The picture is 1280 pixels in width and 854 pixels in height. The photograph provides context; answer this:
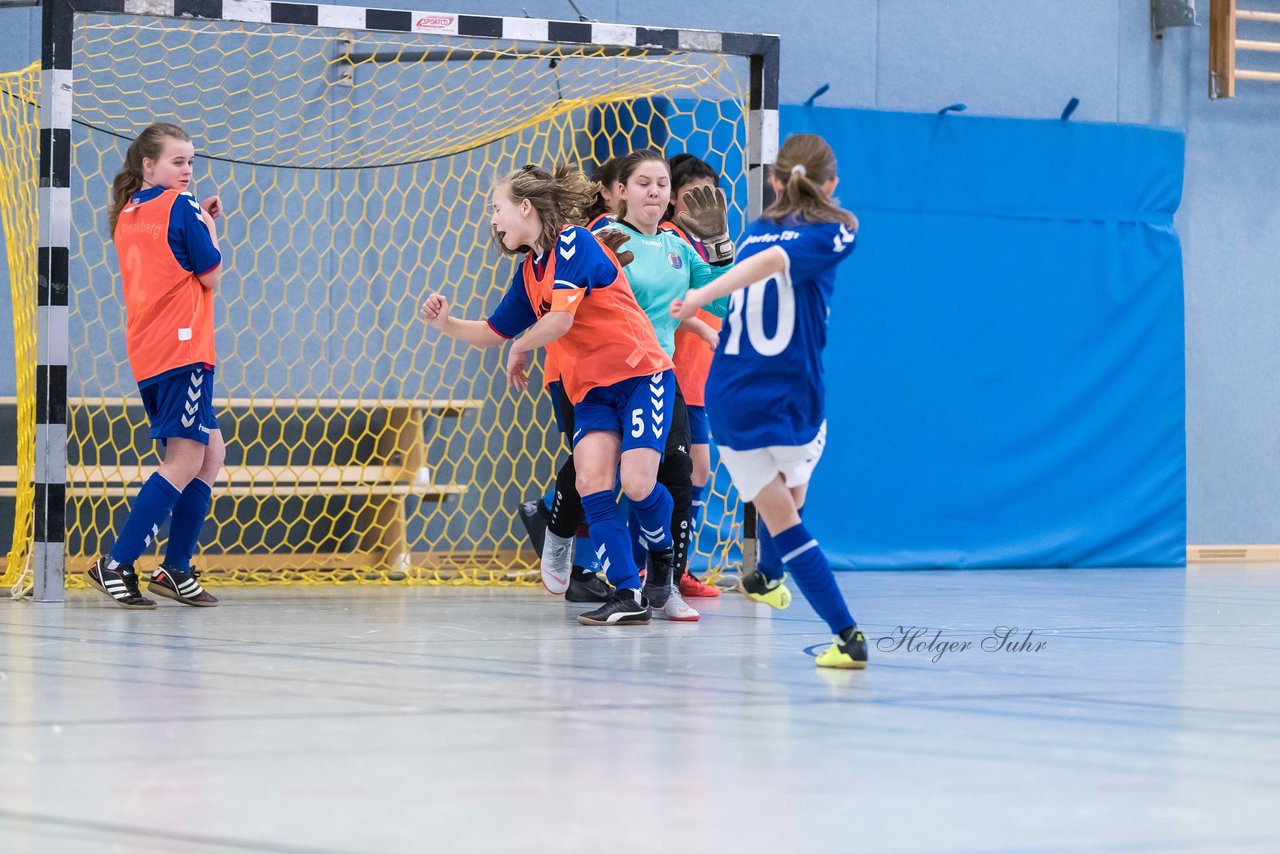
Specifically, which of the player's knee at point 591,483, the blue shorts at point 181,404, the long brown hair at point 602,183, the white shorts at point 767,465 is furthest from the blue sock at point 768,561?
the blue shorts at point 181,404

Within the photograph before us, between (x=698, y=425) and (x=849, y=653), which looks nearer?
(x=849, y=653)

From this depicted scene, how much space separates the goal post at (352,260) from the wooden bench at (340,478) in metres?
0.01

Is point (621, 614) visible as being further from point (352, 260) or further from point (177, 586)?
point (352, 260)

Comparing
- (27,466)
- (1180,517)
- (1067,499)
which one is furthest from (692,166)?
(1180,517)

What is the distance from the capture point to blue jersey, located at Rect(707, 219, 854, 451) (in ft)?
12.0

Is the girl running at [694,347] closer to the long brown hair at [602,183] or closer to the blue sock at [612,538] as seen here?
the long brown hair at [602,183]

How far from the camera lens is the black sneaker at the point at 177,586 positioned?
5.14m

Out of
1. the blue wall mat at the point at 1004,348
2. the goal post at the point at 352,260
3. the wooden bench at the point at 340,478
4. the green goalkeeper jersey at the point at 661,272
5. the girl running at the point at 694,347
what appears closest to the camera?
the green goalkeeper jersey at the point at 661,272

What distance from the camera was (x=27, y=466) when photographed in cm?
593

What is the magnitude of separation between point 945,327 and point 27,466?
4160 millimetres

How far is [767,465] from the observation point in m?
3.68

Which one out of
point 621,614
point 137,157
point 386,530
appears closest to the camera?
point 621,614

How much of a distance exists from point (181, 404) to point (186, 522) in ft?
1.35

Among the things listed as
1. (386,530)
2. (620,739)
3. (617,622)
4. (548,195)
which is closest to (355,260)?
(386,530)
